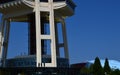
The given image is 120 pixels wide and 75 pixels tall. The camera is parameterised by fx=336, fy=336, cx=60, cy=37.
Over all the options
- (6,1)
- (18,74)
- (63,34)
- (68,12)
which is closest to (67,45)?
(63,34)

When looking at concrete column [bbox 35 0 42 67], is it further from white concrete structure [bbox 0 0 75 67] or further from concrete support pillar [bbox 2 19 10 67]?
concrete support pillar [bbox 2 19 10 67]

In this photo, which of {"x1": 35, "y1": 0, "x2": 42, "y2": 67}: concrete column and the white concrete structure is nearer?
{"x1": 35, "y1": 0, "x2": 42, "y2": 67}: concrete column

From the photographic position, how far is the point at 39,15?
91875 millimetres

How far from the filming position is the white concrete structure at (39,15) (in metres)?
89.9

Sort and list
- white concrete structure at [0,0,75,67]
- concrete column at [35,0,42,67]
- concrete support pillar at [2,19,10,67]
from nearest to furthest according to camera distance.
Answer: concrete column at [35,0,42,67] → white concrete structure at [0,0,75,67] → concrete support pillar at [2,19,10,67]

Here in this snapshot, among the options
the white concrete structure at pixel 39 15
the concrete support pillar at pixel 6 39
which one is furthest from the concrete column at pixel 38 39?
the concrete support pillar at pixel 6 39

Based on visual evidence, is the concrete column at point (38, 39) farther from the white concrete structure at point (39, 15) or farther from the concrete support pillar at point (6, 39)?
the concrete support pillar at point (6, 39)

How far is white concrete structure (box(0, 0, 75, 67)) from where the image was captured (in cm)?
8988

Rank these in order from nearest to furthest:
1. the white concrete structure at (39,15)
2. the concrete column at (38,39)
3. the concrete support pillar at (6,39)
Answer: the concrete column at (38,39) → the white concrete structure at (39,15) → the concrete support pillar at (6,39)

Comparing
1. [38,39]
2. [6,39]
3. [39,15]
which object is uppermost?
[39,15]

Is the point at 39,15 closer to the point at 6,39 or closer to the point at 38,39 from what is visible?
the point at 38,39

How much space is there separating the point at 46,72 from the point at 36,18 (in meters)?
17.8

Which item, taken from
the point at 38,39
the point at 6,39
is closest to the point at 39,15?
the point at 38,39

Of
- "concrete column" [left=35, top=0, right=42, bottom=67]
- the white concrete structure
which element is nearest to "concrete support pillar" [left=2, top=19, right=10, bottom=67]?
the white concrete structure
